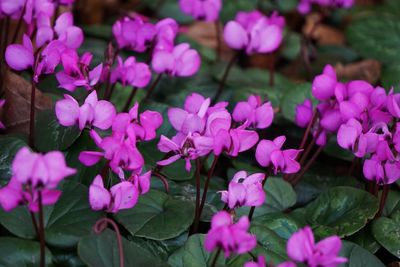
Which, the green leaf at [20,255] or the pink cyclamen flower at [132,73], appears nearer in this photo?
the green leaf at [20,255]

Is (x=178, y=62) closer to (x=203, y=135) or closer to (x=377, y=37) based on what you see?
(x=203, y=135)

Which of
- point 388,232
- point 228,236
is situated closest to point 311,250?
point 228,236

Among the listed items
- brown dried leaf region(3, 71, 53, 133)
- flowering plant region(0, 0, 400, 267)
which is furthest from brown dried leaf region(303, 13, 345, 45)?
brown dried leaf region(3, 71, 53, 133)

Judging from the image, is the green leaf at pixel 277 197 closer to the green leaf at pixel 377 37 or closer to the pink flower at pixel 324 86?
the pink flower at pixel 324 86

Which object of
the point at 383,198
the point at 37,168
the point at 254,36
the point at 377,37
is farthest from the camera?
the point at 377,37

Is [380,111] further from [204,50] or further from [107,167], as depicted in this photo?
[204,50]

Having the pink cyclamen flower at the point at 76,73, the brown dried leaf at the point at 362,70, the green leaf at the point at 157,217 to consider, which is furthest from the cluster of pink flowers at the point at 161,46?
the brown dried leaf at the point at 362,70
